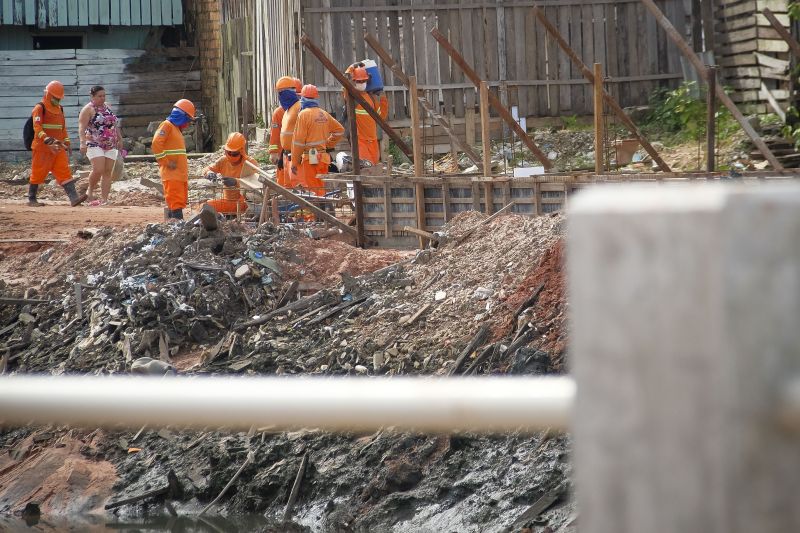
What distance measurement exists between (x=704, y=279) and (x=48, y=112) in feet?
61.8

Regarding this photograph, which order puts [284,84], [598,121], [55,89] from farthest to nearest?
[55,89] → [284,84] → [598,121]

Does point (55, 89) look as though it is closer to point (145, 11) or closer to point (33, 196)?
point (33, 196)

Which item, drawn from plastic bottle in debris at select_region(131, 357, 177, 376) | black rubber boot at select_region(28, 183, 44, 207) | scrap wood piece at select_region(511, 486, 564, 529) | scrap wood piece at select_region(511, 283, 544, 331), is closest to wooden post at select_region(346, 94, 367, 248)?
plastic bottle in debris at select_region(131, 357, 177, 376)

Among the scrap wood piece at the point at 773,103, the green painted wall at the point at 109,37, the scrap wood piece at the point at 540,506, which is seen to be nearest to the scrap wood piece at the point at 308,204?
the scrap wood piece at the point at 540,506

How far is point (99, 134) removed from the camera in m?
18.1

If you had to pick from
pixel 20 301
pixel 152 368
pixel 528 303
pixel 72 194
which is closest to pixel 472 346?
pixel 528 303

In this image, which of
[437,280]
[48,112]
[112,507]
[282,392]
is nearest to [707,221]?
[282,392]

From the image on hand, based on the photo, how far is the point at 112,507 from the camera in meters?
10.8

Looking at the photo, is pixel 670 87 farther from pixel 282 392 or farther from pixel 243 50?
pixel 282 392

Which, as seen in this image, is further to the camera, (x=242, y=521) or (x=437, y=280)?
(x=437, y=280)

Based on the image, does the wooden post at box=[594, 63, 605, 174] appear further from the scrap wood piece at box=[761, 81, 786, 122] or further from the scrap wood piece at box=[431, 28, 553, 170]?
the scrap wood piece at box=[761, 81, 786, 122]

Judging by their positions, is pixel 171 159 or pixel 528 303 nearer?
pixel 528 303

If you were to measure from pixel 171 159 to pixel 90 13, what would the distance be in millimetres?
10540

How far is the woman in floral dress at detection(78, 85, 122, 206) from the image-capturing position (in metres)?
17.9
